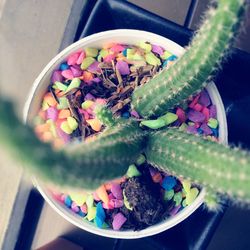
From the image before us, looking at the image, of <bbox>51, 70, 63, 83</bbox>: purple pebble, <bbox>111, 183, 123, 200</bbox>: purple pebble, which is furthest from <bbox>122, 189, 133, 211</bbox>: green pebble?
<bbox>51, 70, 63, 83</bbox>: purple pebble

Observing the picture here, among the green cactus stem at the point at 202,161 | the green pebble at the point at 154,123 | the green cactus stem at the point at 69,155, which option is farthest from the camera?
the green pebble at the point at 154,123

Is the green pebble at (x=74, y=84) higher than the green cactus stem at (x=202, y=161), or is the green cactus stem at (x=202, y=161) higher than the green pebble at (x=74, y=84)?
the green cactus stem at (x=202, y=161)

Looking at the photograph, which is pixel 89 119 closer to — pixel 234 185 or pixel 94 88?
pixel 94 88

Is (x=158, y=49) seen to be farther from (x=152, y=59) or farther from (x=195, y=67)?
(x=195, y=67)

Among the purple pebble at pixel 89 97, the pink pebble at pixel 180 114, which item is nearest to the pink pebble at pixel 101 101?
the purple pebble at pixel 89 97

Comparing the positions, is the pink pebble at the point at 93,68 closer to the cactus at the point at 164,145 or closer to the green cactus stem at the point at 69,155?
the cactus at the point at 164,145

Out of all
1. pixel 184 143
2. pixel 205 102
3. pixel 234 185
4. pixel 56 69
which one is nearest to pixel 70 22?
pixel 56 69

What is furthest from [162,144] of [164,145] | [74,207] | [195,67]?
[74,207]
